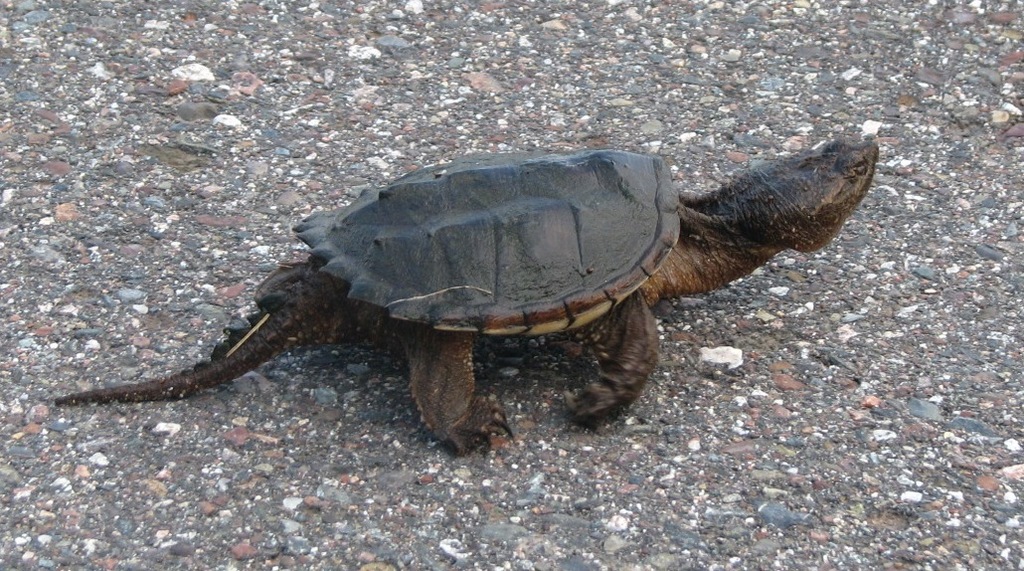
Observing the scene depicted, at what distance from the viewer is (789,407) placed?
3166 mm

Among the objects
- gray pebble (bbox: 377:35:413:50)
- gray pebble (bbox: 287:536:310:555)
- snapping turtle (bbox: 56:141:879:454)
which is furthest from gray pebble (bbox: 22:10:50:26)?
gray pebble (bbox: 287:536:310:555)

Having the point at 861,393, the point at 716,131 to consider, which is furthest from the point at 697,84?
the point at 861,393

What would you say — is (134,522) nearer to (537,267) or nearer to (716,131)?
(537,267)

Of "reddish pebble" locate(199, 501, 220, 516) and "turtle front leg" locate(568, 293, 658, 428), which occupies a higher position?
"turtle front leg" locate(568, 293, 658, 428)

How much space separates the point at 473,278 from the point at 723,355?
85 centimetres

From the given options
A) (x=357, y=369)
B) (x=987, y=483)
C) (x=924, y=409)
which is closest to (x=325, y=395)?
(x=357, y=369)

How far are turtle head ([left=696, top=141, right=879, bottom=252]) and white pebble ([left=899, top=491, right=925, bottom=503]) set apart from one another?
926 millimetres

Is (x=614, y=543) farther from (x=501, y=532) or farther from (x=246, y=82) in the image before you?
(x=246, y=82)

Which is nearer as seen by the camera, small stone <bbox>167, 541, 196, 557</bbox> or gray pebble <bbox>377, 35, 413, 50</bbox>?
small stone <bbox>167, 541, 196, 557</bbox>

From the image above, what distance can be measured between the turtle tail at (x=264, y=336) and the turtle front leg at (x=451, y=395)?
0.92 ft

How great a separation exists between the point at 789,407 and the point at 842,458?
0.24m

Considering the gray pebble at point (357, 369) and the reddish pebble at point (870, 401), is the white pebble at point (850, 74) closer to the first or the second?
the reddish pebble at point (870, 401)

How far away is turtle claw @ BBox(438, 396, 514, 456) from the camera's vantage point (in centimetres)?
300

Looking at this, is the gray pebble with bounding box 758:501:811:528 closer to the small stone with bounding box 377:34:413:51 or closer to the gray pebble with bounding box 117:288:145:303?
the gray pebble with bounding box 117:288:145:303
